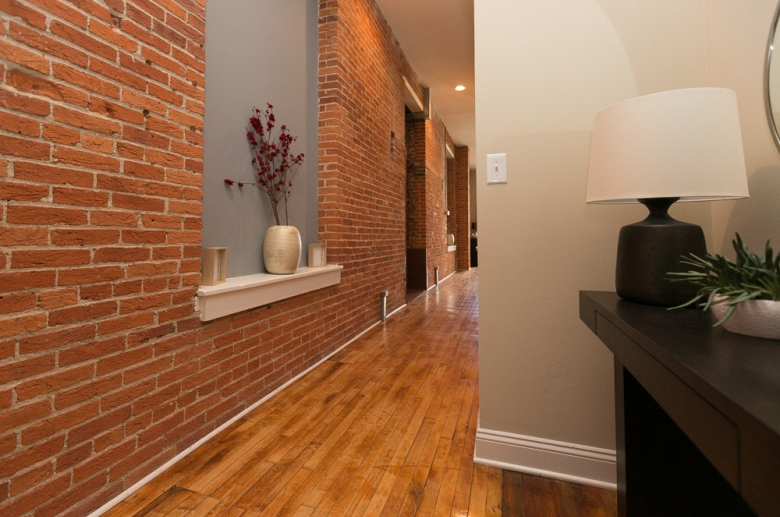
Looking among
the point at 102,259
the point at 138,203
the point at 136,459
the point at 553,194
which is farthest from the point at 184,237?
the point at 553,194

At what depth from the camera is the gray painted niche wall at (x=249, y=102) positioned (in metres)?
1.86

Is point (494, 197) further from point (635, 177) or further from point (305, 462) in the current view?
point (305, 462)

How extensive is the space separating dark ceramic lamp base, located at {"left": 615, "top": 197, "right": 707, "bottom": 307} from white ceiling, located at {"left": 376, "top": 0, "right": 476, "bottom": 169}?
3.91 meters

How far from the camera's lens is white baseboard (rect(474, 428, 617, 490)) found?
1351mm

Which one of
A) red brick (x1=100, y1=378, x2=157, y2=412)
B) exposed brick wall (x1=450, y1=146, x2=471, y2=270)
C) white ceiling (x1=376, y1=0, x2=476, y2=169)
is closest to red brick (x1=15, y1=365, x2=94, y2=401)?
red brick (x1=100, y1=378, x2=157, y2=412)

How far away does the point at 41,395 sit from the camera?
1.07 metres

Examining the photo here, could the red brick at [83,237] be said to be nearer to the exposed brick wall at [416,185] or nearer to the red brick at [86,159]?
the red brick at [86,159]

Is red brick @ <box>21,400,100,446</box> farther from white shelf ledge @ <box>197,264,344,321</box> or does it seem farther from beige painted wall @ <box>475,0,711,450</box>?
beige painted wall @ <box>475,0,711,450</box>

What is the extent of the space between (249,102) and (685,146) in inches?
84.5

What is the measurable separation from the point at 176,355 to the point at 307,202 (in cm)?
166

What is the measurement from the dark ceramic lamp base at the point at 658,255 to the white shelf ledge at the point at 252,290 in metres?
1.65

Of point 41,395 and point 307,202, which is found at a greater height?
point 307,202

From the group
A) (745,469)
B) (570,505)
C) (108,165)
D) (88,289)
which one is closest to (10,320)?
(88,289)

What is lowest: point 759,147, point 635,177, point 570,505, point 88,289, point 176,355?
point 570,505
